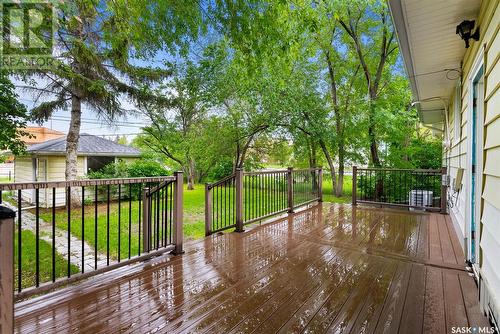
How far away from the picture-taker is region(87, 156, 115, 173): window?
10445 mm

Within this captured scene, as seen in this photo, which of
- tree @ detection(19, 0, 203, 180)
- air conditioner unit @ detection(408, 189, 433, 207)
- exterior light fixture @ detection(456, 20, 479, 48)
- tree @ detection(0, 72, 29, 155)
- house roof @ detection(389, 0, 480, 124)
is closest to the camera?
house roof @ detection(389, 0, 480, 124)

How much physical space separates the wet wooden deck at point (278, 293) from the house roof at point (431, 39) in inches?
90.2

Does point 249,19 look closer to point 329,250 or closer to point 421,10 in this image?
point 421,10

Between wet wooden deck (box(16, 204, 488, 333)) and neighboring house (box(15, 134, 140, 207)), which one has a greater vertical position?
neighboring house (box(15, 134, 140, 207))

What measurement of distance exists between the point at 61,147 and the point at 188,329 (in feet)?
33.7

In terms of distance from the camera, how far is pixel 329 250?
3.21 m

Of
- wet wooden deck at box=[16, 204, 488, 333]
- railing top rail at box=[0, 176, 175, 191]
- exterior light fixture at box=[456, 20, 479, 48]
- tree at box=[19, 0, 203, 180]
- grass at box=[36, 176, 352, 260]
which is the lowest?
grass at box=[36, 176, 352, 260]

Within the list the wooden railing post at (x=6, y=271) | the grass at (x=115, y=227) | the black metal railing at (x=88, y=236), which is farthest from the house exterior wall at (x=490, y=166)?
the grass at (x=115, y=227)

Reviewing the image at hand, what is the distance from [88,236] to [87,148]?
6.25 meters

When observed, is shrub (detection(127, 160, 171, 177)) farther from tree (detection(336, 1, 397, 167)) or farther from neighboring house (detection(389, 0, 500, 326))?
neighboring house (detection(389, 0, 500, 326))

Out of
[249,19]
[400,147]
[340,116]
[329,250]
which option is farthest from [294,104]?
[329,250]

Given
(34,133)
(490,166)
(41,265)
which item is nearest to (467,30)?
(490,166)

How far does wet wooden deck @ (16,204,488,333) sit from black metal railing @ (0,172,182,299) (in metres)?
0.17

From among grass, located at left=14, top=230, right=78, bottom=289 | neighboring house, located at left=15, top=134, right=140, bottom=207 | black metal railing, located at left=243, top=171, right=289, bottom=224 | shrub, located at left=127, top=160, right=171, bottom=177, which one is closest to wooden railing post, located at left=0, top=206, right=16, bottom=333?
grass, located at left=14, top=230, right=78, bottom=289
